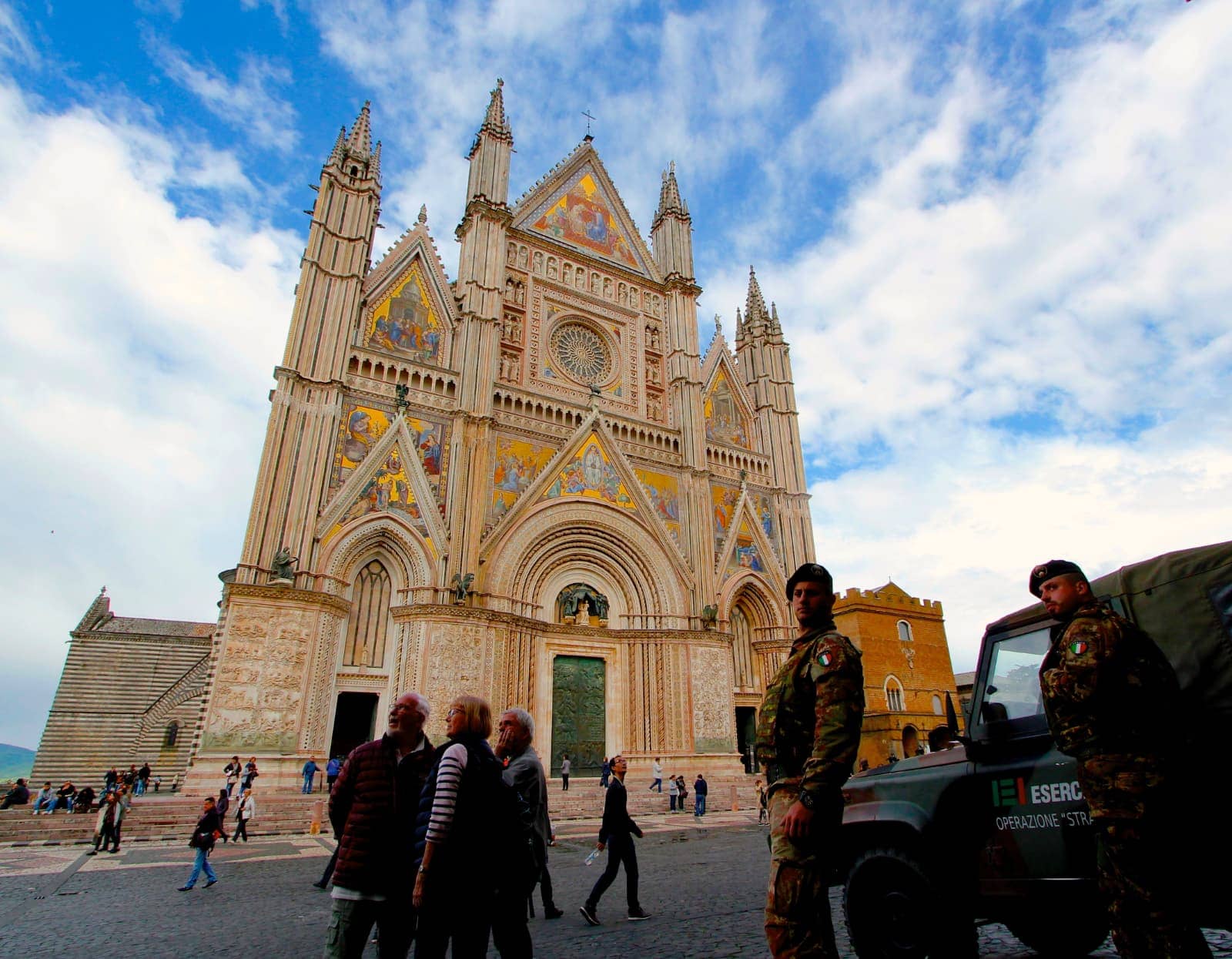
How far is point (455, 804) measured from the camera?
3213mm

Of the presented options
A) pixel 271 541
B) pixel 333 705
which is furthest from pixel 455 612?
pixel 271 541

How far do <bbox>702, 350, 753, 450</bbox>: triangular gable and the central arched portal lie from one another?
33.8 ft

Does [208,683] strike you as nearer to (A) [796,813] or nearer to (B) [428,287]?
(B) [428,287]

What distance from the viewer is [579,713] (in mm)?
21641

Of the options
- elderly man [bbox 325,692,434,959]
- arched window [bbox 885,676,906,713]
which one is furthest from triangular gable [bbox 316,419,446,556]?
arched window [bbox 885,676,906,713]

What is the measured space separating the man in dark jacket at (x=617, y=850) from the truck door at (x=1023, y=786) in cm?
297

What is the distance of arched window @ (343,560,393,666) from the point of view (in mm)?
19141

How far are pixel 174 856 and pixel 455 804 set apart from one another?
36.4 feet

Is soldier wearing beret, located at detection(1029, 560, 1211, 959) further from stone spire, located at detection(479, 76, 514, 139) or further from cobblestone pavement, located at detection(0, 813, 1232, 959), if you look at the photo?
stone spire, located at detection(479, 76, 514, 139)

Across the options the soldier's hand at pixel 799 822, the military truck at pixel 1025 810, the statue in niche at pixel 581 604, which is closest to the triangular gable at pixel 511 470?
the statue in niche at pixel 581 604

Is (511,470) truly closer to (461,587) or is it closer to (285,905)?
(461,587)

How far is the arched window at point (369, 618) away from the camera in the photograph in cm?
1914

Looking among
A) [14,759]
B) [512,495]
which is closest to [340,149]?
[512,495]

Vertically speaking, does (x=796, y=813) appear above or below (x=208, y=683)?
below
